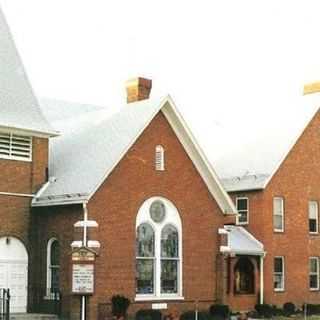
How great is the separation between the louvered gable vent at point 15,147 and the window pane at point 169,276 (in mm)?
7197

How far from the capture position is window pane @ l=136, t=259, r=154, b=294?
114ft

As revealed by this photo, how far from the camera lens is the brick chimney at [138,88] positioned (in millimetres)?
42344

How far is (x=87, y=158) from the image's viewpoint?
115ft

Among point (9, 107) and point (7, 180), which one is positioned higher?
point (9, 107)

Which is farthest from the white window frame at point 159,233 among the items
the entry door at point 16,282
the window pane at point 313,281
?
the window pane at point 313,281

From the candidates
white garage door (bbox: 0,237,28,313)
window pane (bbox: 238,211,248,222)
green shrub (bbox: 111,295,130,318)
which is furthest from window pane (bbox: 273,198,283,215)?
white garage door (bbox: 0,237,28,313)

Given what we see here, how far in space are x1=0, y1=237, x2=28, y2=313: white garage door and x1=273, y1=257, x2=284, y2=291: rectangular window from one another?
15554 mm

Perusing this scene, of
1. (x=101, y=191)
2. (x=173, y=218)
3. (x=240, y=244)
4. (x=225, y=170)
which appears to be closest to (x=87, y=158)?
(x=101, y=191)

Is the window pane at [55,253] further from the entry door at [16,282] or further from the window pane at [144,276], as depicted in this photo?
the window pane at [144,276]

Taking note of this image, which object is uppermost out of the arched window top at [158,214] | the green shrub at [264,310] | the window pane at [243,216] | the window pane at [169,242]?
the window pane at [243,216]

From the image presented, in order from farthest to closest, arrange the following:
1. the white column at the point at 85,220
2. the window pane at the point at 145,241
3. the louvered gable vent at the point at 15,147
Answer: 1. the window pane at the point at 145,241
2. the louvered gable vent at the point at 15,147
3. the white column at the point at 85,220

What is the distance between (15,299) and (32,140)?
644cm

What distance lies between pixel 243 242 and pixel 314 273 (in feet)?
19.9

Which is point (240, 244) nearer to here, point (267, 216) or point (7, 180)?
point (267, 216)
